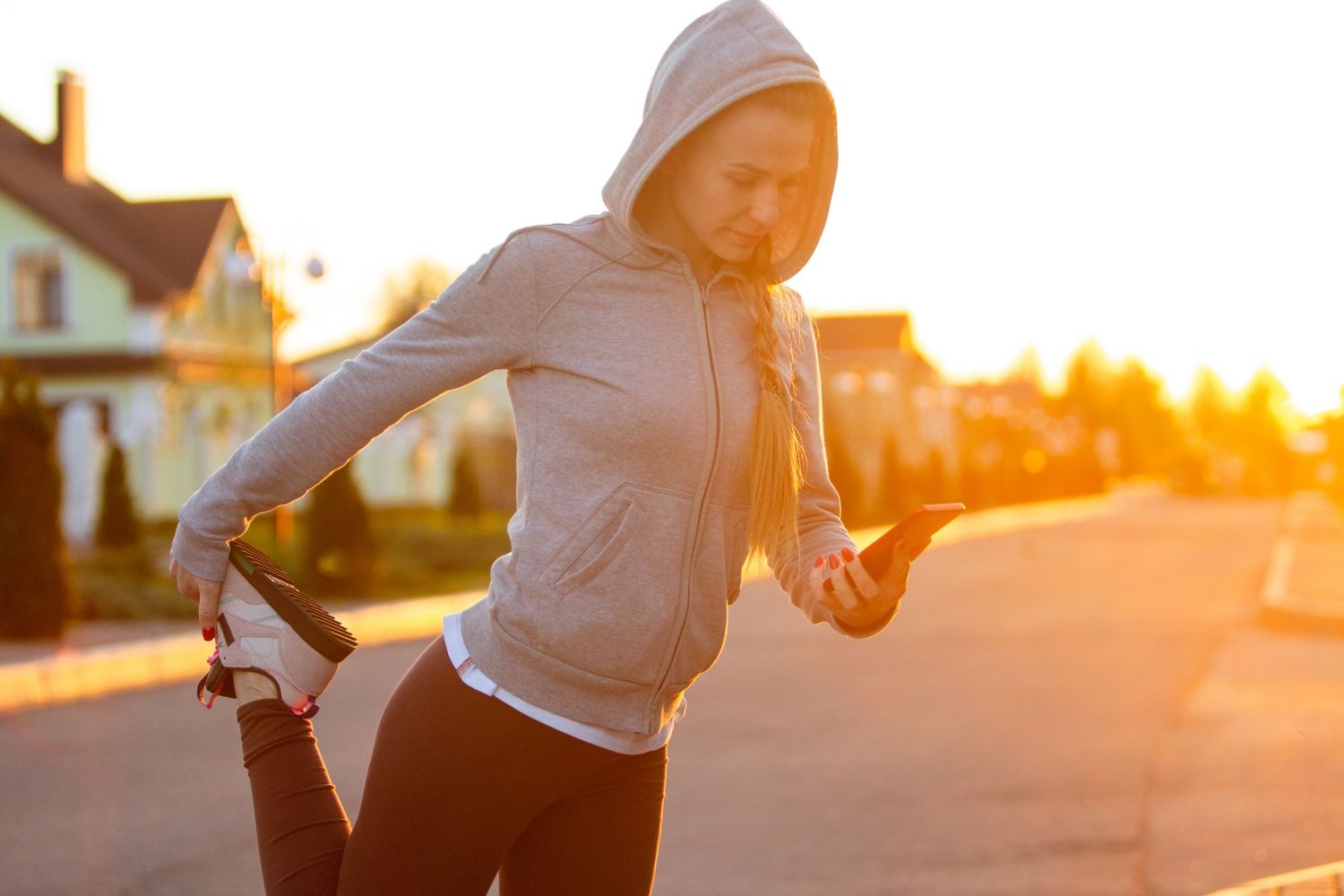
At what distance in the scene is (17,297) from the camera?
35.9 metres

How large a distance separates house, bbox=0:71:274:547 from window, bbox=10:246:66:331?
1.1 inches

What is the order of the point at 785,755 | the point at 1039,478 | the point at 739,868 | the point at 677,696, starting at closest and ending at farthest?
1. the point at 677,696
2. the point at 739,868
3. the point at 785,755
4. the point at 1039,478

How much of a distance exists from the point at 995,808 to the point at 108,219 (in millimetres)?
34109

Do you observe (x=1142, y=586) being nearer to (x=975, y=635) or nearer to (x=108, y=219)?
(x=975, y=635)

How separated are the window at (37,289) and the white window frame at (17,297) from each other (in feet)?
0.06

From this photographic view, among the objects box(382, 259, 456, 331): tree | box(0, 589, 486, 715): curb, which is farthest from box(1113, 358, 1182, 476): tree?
box(0, 589, 486, 715): curb

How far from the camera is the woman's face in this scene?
2402mm

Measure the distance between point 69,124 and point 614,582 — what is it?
38.9 metres

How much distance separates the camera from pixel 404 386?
2379mm

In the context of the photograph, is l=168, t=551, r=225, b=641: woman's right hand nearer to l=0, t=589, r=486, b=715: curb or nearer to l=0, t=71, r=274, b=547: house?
l=0, t=589, r=486, b=715: curb

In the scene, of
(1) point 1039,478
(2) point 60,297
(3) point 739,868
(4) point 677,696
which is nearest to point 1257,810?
(3) point 739,868

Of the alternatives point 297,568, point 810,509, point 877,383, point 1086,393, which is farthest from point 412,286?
point 1086,393

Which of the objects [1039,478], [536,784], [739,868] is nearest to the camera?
[536,784]

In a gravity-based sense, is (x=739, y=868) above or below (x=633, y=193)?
below
